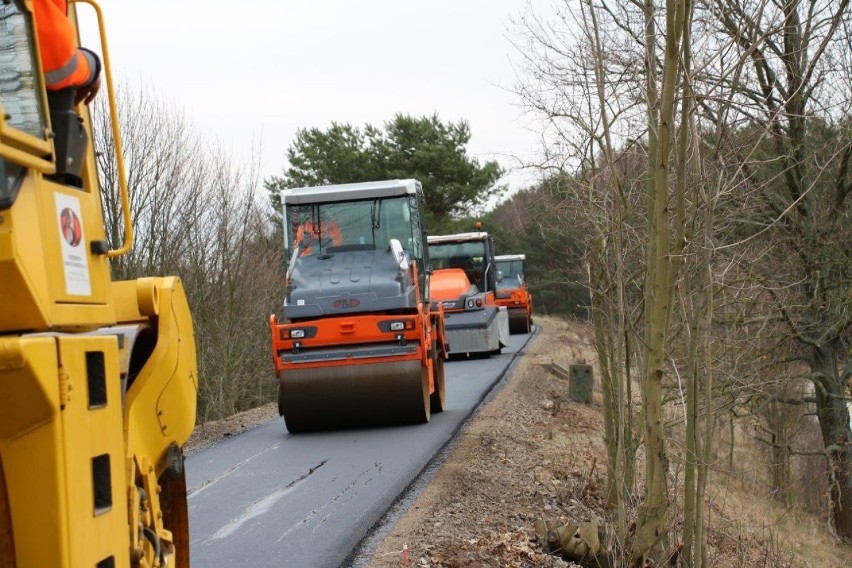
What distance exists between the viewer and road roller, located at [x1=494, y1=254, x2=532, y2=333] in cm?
3791

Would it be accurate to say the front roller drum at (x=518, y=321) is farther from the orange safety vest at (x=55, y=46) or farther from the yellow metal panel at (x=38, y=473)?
the yellow metal panel at (x=38, y=473)

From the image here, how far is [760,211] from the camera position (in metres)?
16.0

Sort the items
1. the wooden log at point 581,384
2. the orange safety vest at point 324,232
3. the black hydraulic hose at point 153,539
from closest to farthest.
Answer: the black hydraulic hose at point 153,539 < the orange safety vest at point 324,232 < the wooden log at point 581,384

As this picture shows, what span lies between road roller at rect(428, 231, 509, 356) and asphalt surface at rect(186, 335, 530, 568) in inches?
387

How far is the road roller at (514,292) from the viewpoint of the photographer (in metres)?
37.9

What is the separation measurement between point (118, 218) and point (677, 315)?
9.43m

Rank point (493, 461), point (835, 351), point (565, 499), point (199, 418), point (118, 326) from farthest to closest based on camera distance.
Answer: point (199, 418), point (835, 351), point (493, 461), point (565, 499), point (118, 326)

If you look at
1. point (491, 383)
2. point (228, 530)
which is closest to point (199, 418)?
point (491, 383)

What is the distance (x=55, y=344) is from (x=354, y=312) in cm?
957

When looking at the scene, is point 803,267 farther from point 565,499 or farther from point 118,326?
point 118,326

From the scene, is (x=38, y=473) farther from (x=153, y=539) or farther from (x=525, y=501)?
(x=525, y=501)

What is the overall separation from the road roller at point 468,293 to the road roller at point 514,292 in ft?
31.4

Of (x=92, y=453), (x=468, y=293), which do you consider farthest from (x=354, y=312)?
(x=468, y=293)

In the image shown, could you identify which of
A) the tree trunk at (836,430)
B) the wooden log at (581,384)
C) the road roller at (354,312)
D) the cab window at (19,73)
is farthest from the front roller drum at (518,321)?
the cab window at (19,73)
